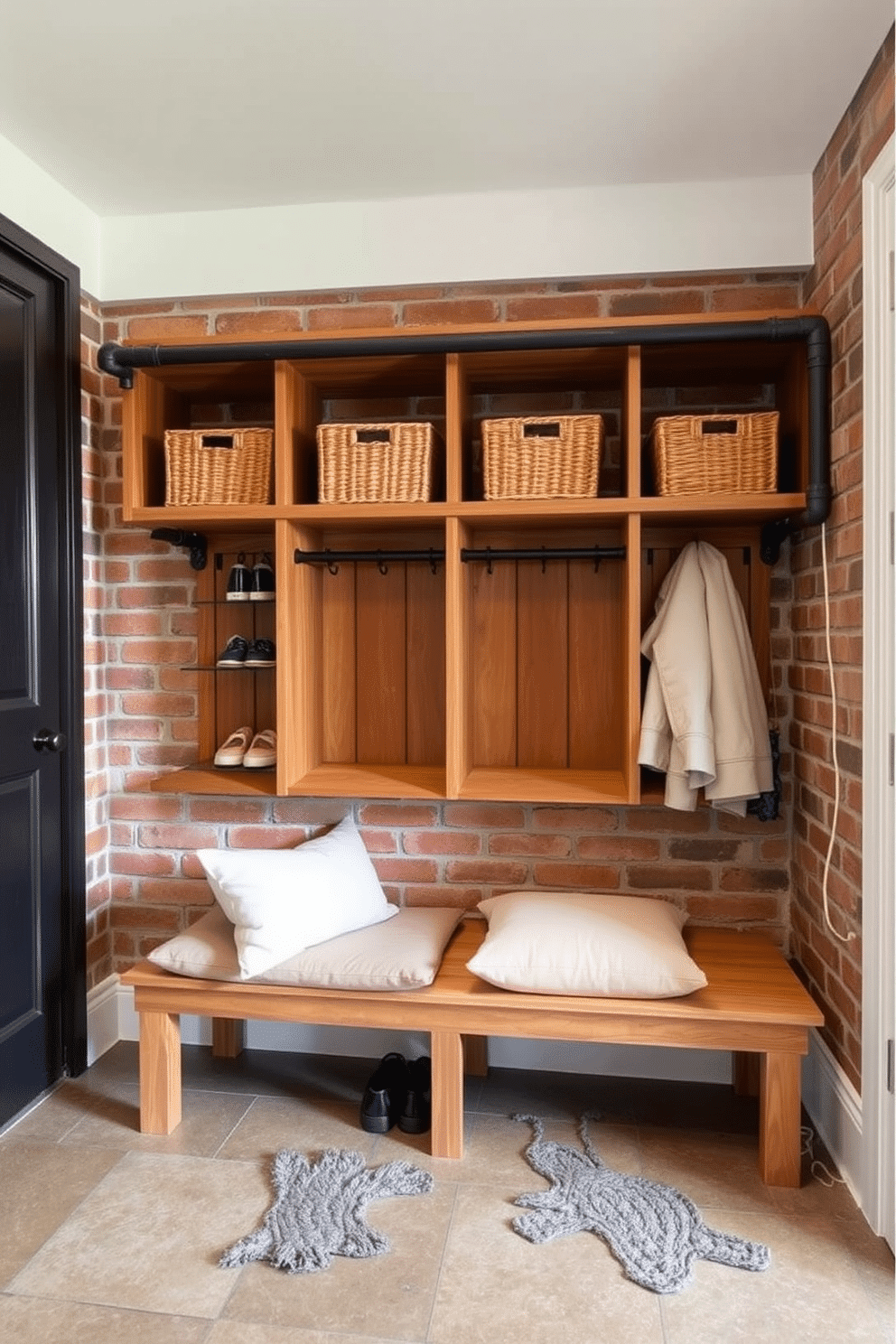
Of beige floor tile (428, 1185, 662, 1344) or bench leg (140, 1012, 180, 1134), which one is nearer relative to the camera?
beige floor tile (428, 1185, 662, 1344)

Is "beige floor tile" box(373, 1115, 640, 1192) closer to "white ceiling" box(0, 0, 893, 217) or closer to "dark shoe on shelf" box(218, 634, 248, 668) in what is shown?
"dark shoe on shelf" box(218, 634, 248, 668)

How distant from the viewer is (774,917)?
2508 millimetres

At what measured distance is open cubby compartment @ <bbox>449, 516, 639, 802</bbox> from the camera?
2.53 meters

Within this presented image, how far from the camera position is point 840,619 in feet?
6.70

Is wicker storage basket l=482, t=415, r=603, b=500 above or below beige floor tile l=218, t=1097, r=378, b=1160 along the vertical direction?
above

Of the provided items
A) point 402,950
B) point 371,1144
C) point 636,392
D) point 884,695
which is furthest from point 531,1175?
point 636,392

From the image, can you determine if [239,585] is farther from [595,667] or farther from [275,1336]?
[275,1336]

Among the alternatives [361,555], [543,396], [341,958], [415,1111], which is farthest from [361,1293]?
[543,396]

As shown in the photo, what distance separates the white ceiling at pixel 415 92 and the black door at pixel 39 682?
392mm

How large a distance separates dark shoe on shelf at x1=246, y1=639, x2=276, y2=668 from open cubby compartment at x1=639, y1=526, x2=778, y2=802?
1.00m

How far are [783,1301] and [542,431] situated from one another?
1.94 meters

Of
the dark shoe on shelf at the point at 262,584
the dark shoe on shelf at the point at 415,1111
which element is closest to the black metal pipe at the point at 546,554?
the dark shoe on shelf at the point at 262,584

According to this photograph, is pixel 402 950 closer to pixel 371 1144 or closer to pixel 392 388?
pixel 371 1144

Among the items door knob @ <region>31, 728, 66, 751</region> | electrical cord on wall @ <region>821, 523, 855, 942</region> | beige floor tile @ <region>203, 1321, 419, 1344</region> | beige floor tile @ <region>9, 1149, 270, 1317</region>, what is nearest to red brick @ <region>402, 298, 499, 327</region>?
electrical cord on wall @ <region>821, 523, 855, 942</region>
